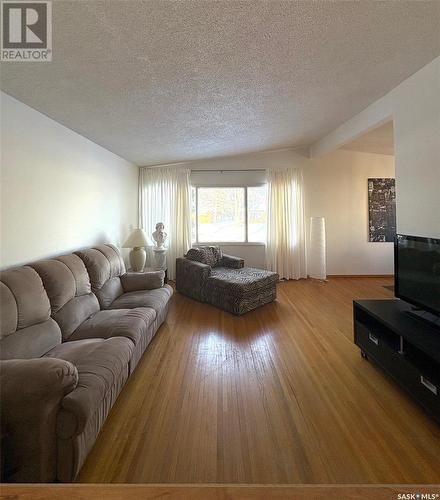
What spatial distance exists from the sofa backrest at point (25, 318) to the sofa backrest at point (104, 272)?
0.72m

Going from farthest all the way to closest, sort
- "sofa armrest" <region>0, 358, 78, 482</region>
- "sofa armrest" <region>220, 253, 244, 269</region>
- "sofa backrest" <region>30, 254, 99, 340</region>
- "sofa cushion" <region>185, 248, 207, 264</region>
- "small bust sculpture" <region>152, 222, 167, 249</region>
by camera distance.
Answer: "small bust sculpture" <region>152, 222, 167, 249</region> → "sofa armrest" <region>220, 253, 244, 269</region> → "sofa cushion" <region>185, 248, 207, 264</region> → "sofa backrest" <region>30, 254, 99, 340</region> → "sofa armrest" <region>0, 358, 78, 482</region>

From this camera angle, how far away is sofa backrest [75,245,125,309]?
103 inches

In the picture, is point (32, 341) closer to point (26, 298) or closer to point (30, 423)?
point (26, 298)

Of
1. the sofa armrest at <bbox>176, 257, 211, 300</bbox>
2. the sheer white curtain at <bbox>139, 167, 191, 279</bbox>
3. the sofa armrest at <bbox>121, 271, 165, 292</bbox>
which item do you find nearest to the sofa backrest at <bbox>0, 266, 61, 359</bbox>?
the sofa armrest at <bbox>121, 271, 165, 292</bbox>

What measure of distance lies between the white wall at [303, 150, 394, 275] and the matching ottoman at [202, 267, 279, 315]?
7.20ft

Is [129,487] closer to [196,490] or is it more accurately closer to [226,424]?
[196,490]

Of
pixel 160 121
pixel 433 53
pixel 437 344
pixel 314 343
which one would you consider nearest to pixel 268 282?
pixel 314 343

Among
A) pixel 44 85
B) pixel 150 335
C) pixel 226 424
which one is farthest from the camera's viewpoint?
pixel 150 335

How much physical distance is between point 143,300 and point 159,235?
2232mm

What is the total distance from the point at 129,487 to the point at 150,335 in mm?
2004

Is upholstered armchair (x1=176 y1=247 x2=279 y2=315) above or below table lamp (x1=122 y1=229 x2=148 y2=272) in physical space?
below

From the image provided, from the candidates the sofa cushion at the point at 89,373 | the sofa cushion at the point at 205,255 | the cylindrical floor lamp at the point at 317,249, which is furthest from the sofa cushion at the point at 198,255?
the sofa cushion at the point at 89,373

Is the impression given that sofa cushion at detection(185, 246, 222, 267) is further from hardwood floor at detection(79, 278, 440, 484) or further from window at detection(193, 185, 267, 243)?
hardwood floor at detection(79, 278, 440, 484)

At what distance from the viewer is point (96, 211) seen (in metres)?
3.40
